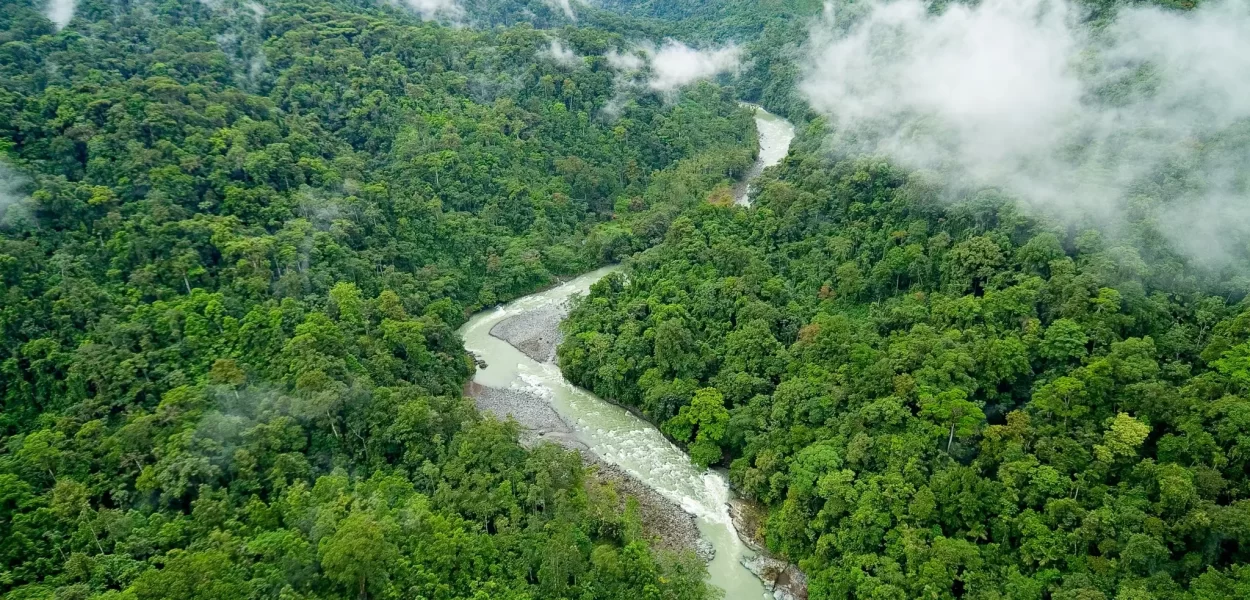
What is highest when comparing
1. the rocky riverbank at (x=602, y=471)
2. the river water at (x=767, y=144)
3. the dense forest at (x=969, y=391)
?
the river water at (x=767, y=144)

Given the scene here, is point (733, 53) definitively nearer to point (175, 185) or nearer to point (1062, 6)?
point (1062, 6)

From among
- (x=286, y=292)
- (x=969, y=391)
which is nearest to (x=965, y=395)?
(x=969, y=391)

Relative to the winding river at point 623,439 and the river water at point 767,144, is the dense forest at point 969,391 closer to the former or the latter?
the winding river at point 623,439

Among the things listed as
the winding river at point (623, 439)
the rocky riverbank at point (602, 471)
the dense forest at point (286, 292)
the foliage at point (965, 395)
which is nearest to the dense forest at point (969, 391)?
the foliage at point (965, 395)

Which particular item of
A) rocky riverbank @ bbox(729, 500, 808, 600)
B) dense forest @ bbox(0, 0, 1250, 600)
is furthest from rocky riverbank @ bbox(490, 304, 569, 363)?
rocky riverbank @ bbox(729, 500, 808, 600)

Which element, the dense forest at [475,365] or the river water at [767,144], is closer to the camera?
the dense forest at [475,365]

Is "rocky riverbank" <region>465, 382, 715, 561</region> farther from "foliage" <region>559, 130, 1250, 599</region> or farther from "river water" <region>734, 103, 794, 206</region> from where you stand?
"river water" <region>734, 103, 794, 206</region>

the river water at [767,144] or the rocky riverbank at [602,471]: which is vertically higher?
the river water at [767,144]
